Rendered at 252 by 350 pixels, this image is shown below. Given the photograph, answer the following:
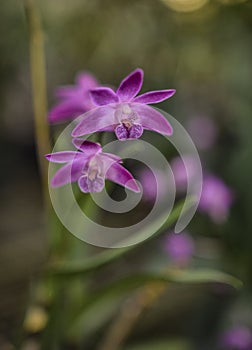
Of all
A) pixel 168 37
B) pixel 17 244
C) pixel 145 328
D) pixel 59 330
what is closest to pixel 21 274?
pixel 17 244

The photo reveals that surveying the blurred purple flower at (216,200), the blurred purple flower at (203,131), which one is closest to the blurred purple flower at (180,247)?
the blurred purple flower at (216,200)

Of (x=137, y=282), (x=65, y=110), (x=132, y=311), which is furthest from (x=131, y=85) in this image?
(x=132, y=311)

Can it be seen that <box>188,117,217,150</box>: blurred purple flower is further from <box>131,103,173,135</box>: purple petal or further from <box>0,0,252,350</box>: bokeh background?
<box>131,103,173,135</box>: purple petal

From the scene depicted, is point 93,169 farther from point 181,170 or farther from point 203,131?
point 203,131

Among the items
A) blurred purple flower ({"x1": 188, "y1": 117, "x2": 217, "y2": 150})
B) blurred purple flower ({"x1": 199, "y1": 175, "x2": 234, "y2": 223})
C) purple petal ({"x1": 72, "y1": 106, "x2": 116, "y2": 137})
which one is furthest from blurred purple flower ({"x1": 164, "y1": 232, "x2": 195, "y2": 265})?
purple petal ({"x1": 72, "y1": 106, "x2": 116, "y2": 137})

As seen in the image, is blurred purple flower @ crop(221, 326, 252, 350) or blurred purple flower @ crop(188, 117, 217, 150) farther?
blurred purple flower @ crop(188, 117, 217, 150)
